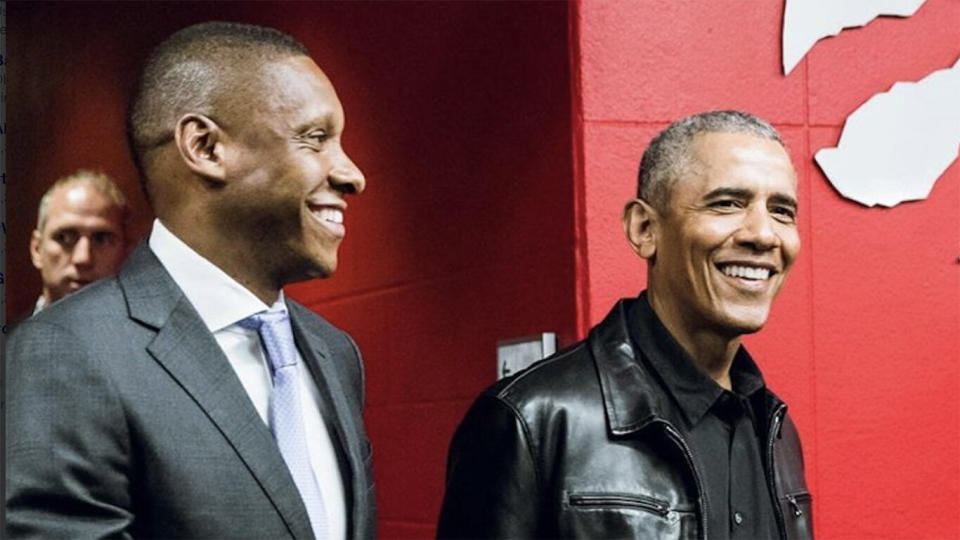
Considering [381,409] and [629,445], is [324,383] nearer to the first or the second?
[629,445]

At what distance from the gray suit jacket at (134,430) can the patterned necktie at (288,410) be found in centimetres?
5

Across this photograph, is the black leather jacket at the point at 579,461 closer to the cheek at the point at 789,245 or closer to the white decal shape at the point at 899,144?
the cheek at the point at 789,245

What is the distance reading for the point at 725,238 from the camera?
73.5 inches

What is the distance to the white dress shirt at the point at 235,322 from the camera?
5.12ft

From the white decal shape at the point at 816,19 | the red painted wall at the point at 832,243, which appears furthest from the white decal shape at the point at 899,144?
the white decal shape at the point at 816,19

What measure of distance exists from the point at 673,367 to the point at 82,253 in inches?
65.1

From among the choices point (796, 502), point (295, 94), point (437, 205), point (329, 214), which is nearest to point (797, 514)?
point (796, 502)

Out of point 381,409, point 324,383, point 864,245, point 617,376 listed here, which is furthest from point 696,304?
point 381,409

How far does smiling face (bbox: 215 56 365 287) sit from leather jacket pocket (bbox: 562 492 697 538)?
0.48 metres

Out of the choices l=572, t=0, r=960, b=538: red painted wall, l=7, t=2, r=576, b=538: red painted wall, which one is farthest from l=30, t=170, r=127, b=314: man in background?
l=572, t=0, r=960, b=538: red painted wall

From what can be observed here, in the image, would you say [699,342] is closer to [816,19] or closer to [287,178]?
[287,178]

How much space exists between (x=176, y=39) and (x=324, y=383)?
0.48 m

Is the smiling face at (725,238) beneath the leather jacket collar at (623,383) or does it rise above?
above

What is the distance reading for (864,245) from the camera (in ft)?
8.93
